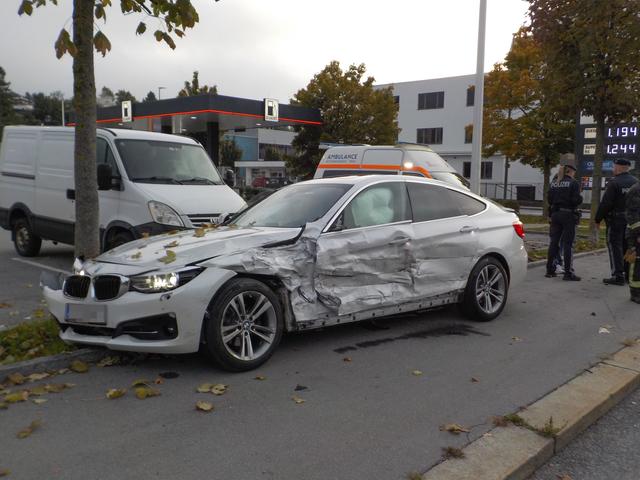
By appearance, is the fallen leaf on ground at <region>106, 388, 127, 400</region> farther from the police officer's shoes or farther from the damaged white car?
the police officer's shoes

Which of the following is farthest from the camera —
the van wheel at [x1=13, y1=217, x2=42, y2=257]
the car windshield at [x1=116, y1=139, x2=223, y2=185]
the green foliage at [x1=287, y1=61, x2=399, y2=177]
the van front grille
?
the green foliage at [x1=287, y1=61, x2=399, y2=177]

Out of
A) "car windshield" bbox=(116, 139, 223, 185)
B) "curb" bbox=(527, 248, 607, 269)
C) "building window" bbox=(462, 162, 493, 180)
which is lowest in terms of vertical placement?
"curb" bbox=(527, 248, 607, 269)

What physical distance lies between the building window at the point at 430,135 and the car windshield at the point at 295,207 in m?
44.7

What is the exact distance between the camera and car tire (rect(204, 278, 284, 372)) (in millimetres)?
4363

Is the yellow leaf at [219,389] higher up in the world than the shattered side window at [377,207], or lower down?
lower down

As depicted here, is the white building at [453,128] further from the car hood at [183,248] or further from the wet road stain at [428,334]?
the car hood at [183,248]

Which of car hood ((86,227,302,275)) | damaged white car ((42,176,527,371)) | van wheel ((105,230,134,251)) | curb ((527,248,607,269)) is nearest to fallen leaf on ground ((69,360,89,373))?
damaged white car ((42,176,527,371))

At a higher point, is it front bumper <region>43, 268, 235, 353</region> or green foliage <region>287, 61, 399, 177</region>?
green foliage <region>287, 61, 399, 177</region>

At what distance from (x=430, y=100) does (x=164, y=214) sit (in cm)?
4442

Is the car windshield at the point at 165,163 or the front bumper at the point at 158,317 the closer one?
the front bumper at the point at 158,317

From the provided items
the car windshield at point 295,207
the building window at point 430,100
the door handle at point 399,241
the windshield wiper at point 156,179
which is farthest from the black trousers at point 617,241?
the building window at point 430,100

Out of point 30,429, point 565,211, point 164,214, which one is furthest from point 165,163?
point 565,211

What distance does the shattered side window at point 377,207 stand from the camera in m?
5.39

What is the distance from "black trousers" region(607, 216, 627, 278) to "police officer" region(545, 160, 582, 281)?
0.53 m
